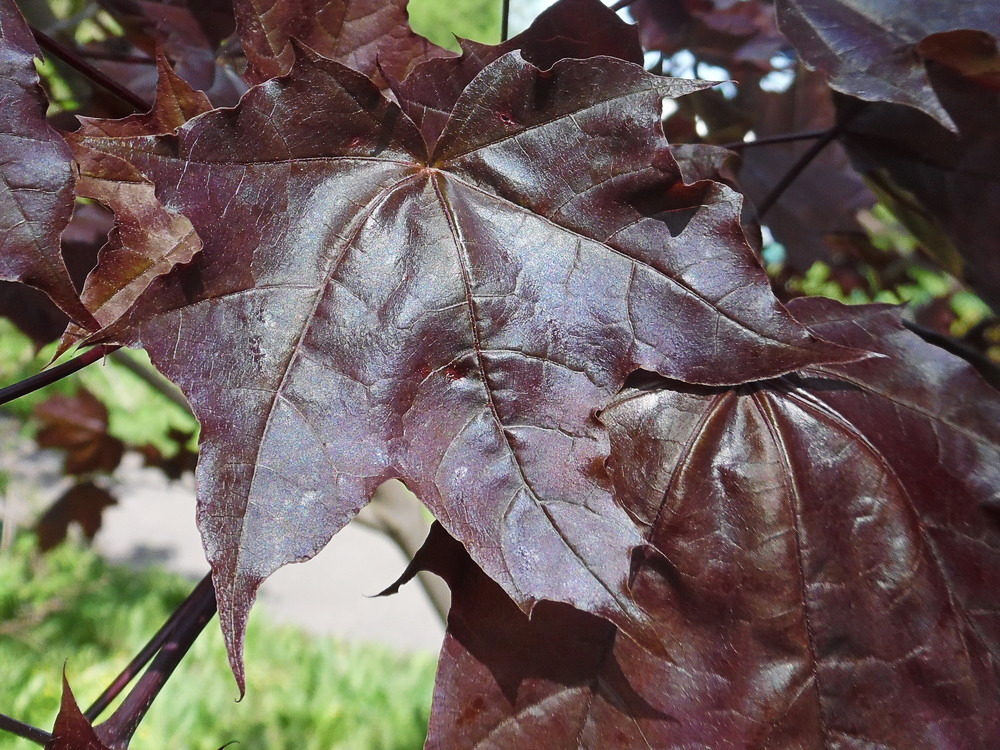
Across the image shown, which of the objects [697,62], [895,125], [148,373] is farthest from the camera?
[148,373]

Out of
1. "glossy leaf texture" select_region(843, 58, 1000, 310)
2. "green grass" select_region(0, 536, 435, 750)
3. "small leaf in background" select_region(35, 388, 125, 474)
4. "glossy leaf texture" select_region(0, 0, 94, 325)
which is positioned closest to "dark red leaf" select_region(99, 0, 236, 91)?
"glossy leaf texture" select_region(0, 0, 94, 325)

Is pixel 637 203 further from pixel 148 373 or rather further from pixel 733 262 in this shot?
pixel 148 373

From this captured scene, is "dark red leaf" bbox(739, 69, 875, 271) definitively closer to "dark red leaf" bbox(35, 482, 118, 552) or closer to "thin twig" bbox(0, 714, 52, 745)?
"thin twig" bbox(0, 714, 52, 745)

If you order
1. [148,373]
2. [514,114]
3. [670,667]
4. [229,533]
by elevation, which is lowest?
[148,373]

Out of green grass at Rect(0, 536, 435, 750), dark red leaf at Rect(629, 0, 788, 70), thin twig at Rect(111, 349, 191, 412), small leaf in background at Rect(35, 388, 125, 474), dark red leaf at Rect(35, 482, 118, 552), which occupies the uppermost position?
dark red leaf at Rect(629, 0, 788, 70)

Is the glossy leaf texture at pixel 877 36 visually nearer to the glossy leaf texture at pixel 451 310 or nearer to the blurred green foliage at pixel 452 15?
the glossy leaf texture at pixel 451 310

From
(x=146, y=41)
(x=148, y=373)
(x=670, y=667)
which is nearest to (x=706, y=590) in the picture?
(x=670, y=667)

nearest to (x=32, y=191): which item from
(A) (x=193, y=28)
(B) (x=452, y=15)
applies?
(A) (x=193, y=28)
